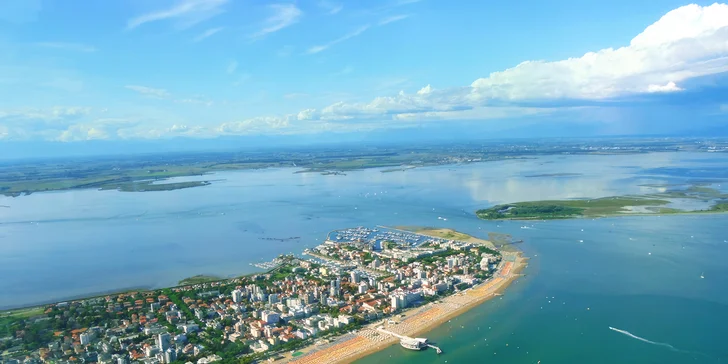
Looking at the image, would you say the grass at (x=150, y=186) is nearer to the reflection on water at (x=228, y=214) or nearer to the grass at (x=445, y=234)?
the reflection on water at (x=228, y=214)

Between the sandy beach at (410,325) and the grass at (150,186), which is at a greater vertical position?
the grass at (150,186)

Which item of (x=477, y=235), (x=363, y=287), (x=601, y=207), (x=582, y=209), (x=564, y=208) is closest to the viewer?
(x=363, y=287)

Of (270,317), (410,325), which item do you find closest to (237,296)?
(270,317)

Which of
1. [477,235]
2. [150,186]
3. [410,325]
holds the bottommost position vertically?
[410,325]

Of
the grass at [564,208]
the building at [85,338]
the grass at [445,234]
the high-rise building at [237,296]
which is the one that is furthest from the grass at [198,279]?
the grass at [564,208]

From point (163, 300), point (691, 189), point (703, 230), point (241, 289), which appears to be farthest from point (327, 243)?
point (691, 189)

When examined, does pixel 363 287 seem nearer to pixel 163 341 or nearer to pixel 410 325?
pixel 410 325

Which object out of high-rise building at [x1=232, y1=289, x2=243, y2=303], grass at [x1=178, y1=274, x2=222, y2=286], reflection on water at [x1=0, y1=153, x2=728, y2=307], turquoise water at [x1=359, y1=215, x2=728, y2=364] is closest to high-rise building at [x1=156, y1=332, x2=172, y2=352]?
high-rise building at [x1=232, y1=289, x2=243, y2=303]
